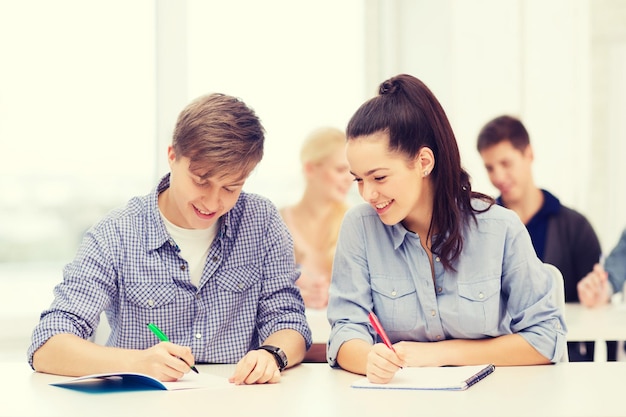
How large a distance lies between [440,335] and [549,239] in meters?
1.47

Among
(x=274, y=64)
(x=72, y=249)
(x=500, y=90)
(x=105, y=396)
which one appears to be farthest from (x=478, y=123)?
(x=105, y=396)

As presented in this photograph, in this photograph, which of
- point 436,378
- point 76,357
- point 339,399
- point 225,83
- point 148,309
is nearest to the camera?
point 339,399

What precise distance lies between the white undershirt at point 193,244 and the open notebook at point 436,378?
0.53m

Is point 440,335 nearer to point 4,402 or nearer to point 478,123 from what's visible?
point 4,402

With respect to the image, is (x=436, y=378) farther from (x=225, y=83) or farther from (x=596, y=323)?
(x=225, y=83)

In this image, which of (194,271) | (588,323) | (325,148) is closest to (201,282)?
(194,271)

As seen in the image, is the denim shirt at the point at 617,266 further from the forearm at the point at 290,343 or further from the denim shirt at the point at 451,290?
the forearm at the point at 290,343

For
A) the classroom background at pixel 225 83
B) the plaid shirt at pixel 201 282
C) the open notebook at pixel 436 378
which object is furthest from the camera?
the classroom background at pixel 225 83

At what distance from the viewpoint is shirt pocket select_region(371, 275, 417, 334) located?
179cm

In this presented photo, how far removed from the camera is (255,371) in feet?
5.07

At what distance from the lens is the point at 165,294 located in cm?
186

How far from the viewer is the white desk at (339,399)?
129 cm

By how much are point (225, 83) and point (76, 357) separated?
2.43 metres

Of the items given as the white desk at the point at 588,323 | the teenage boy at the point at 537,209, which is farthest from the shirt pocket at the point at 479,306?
the teenage boy at the point at 537,209
